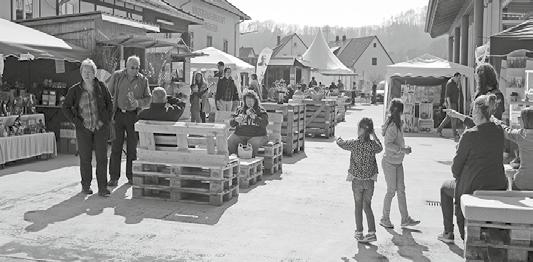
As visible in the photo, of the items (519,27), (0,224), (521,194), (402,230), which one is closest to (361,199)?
(402,230)

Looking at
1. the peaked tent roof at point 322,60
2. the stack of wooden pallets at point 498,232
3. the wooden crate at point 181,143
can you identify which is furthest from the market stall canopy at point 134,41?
the peaked tent roof at point 322,60

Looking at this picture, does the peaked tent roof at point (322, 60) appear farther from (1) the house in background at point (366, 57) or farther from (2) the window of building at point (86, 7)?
(1) the house in background at point (366, 57)

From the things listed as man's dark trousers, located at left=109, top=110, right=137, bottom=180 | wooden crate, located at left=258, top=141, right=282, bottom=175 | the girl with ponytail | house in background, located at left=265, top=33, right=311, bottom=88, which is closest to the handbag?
wooden crate, located at left=258, top=141, right=282, bottom=175

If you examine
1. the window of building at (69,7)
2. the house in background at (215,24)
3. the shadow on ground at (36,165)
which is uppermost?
the house in background at (215,24)

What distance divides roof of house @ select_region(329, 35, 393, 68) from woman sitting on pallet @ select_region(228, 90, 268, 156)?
A: 224ft

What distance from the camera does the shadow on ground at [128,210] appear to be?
24.7 ft

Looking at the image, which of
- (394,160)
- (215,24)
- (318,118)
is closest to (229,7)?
(215,24)

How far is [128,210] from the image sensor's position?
8.05 metres

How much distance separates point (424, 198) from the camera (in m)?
9.37

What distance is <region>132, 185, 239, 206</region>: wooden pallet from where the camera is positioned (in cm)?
832

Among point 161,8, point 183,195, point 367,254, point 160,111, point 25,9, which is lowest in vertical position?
point 367,254

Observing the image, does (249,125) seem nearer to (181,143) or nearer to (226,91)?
(181,143)

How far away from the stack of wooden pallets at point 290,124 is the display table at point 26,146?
4.30 meters

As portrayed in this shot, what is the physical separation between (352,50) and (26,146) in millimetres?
71776
